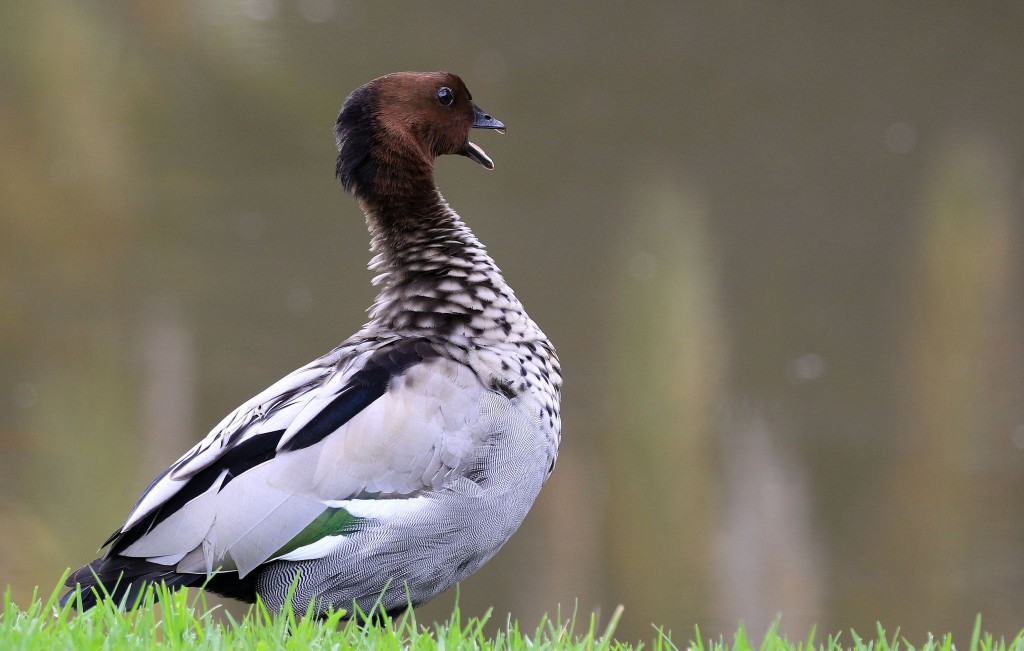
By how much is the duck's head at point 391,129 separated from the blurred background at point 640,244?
497 centimetres

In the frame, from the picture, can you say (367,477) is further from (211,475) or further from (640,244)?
(640,244)

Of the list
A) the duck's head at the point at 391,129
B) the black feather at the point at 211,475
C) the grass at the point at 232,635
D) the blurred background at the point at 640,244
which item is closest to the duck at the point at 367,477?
the black feather at the point at 211,475

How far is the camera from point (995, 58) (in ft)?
29.0

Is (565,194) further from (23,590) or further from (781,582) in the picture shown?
(23,590)

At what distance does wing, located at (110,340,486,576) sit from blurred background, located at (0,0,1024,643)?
18.2 ft

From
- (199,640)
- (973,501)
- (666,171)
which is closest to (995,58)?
A: (666,171)

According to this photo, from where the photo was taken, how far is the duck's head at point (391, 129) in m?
3.09

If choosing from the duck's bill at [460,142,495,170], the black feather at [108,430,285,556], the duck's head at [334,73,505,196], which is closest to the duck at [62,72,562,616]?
the black feather at [108,430,285,556]

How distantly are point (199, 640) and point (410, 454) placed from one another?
2.04 ft

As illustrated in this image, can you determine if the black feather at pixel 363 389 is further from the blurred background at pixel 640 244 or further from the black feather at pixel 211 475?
the blurred background at pixel 640 244

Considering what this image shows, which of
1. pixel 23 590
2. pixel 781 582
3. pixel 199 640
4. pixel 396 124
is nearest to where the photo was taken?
pixel 199 640

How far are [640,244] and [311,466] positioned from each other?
6.52m

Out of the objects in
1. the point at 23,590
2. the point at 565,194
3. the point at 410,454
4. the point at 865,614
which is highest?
the point at 565,194

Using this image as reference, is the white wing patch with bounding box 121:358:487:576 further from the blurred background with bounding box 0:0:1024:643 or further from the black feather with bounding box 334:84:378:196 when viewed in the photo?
A: the blurred background with bounding box 0:0:1024:643
